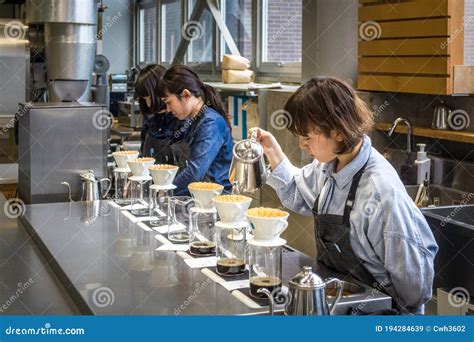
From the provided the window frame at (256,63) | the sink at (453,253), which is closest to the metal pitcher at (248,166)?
the sink at (453,253)

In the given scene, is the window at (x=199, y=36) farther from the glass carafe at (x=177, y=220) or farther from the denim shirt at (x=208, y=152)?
the glass carafe at (x=177, y=220)

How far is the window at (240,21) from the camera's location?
258 inches

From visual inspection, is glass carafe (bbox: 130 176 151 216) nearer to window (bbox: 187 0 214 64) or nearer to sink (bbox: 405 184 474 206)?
sink (bbox: 405 184 474 206)

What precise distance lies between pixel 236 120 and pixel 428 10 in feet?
6.99

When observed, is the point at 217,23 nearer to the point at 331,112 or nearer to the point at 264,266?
the point at 331,112

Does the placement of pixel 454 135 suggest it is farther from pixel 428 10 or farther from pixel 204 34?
pixel 204 34

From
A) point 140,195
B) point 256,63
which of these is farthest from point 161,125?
point 256,63

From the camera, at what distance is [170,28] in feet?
29.2

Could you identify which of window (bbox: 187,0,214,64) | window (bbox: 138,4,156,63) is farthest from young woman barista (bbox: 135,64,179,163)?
window (bbox: 138,4,156,63)

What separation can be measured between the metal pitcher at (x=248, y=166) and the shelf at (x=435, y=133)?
145 cm

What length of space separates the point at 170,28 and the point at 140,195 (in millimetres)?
5791

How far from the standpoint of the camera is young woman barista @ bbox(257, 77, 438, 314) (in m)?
2.17

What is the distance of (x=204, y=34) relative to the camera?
774cm

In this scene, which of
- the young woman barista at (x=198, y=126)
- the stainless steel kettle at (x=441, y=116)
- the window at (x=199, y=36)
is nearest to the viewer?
the young woman barista at (x=198, y=126)
